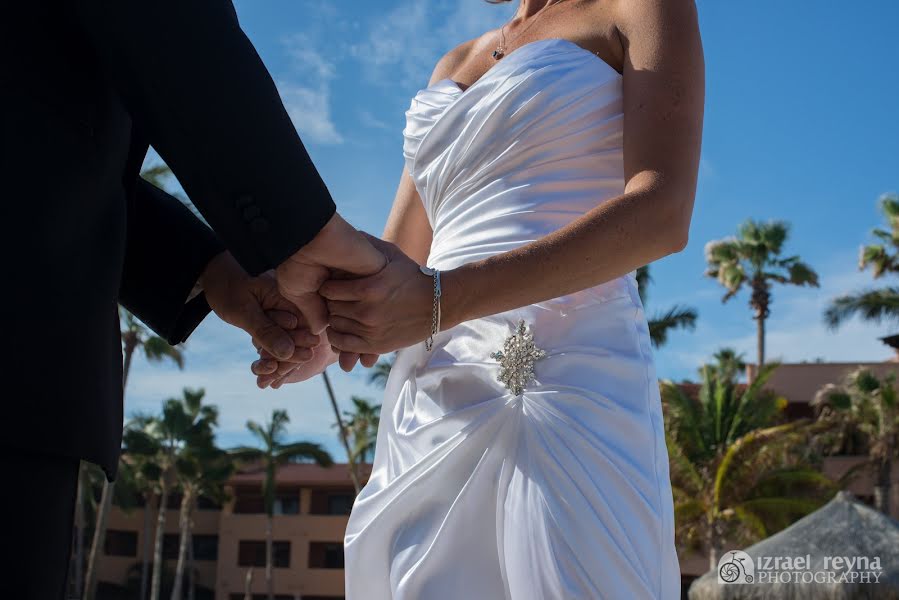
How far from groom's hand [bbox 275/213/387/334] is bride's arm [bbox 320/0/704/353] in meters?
0.05

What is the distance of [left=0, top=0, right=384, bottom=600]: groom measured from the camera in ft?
4.92

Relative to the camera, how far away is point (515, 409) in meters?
2.26

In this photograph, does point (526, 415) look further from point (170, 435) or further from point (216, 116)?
point (170, 435)

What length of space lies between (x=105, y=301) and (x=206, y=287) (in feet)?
2.51

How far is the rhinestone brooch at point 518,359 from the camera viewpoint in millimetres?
2299

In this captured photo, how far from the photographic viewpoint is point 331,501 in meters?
55.0

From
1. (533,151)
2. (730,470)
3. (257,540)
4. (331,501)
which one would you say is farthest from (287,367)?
(257,540)

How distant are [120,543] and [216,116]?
6417cm

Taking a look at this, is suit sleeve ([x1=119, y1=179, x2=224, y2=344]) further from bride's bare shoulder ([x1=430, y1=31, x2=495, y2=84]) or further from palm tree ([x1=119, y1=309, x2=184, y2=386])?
palm tree ([x1=119, y1=309, x2=184, y2=386])

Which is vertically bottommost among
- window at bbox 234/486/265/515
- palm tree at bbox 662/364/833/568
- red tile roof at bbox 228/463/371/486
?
palm tree at bbox 662/364/833/568

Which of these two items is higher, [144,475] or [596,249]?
[144,475]

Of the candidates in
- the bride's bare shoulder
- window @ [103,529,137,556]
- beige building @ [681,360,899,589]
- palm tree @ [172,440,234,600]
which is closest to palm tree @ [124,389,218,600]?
palm tree @ [172,440,234,600]

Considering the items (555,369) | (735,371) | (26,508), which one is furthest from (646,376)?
(735,371)

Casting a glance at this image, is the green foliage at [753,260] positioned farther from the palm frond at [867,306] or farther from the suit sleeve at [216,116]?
the suit sleeve at [216,116]
